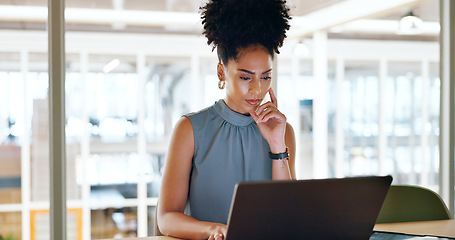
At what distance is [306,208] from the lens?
0.99 m

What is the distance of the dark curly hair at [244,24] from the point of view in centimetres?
156

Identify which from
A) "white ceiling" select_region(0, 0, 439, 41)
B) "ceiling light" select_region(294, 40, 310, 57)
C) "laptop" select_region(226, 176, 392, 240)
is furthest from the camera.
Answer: "ceiling light" select_region(294, 40, 310, 57)

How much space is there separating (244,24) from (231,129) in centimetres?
38

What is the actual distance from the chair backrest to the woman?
439 mm

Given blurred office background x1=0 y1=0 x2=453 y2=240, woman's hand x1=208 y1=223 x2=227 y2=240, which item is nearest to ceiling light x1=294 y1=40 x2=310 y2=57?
blurred office background x1=0 y1=0 x2=453 y2=240

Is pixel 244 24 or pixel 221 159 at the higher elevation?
pixel 244 24

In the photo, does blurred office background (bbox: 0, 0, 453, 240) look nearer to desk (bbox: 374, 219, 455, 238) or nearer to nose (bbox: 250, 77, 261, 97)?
desk (bbox: 374, 219, 455, 238)

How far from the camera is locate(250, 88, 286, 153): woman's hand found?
5.15 feet

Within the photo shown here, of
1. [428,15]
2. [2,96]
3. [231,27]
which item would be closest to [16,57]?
[2,96]

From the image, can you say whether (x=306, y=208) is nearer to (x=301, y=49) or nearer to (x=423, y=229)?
(x=423, y=229)

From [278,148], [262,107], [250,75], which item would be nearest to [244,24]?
[250,75]

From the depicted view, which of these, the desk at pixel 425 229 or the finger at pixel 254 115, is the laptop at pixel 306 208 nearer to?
the desk at pixel 425 229

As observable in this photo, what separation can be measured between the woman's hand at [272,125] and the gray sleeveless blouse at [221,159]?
10cm

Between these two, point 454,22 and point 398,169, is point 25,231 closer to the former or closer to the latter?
point 454,22
